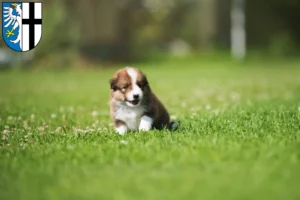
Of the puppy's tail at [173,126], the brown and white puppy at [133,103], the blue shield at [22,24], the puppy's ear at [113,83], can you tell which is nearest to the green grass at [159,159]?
the puppy's tail at [173,126]

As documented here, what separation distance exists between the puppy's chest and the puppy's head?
142 millimetres

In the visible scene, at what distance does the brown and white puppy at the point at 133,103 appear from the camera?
6.91m

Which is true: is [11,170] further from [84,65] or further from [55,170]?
[84,65]

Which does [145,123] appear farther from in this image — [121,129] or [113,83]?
[113,83]

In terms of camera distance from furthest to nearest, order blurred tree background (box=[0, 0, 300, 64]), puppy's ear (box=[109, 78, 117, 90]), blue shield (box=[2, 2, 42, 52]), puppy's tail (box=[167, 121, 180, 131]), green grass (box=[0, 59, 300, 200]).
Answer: blurred tree background (box=[0, 0, 300, 64]) → blue shield (box=[2, 2, 42, 52]) → puppy's tail (box=[167, 121, 180, 131]) → puppy's ear (box=[109, 78, 117, 90]) → green grass (box=[0, 59, 300, 200])

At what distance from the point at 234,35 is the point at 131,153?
3168 centimetres

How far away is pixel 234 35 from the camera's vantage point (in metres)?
36.7

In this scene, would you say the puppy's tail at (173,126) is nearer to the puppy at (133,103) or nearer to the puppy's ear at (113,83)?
the puppy at (133,103)

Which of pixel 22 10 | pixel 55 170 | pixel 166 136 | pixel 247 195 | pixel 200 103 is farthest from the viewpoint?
pixel 200 103

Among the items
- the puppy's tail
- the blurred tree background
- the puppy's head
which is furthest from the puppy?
the blurred tree background

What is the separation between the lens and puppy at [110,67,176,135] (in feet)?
22.7

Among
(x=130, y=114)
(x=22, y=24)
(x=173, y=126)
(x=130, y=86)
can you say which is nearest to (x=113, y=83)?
(x=130, y=86)

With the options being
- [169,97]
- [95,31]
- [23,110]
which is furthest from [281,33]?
[23,110]

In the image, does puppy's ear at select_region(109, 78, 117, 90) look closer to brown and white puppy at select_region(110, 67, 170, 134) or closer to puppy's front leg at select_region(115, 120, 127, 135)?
brown and white puppy at select_region(110, 67, 170, 134)
